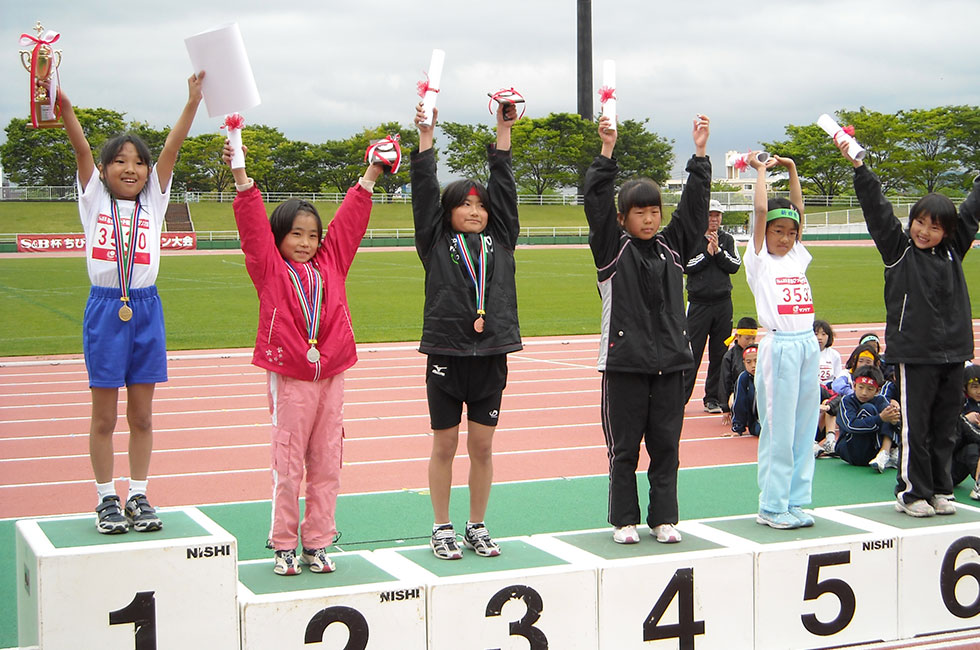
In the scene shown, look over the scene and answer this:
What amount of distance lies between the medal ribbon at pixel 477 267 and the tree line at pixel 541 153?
5193 centimetres

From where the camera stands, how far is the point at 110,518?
380cm

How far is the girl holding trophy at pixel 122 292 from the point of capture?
3.95m

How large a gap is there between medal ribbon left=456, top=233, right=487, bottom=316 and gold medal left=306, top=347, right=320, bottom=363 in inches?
26.7

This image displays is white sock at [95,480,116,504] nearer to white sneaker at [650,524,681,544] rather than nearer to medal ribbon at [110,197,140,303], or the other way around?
medal ribbon at [110,197,140,303]

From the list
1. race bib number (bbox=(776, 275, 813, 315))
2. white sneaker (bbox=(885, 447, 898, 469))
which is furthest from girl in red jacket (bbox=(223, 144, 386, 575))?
white sneaker (bbox=(885, 447, 898, 469))

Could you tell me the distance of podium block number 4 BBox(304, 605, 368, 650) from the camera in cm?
338

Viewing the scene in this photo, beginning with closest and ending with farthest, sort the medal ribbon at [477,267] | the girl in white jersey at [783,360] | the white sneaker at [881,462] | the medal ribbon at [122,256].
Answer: the medal ribbon at [122,256] → the medal ribbon at [477,267] → the girl in white jersey at [783,360] → the white sneaker at [881,462]

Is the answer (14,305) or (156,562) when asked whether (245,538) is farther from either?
(14,305)

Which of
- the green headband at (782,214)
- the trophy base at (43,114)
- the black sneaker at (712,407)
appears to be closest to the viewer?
the trophy base at (43,114)

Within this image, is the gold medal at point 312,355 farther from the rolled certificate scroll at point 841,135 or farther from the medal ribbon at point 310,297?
the rolled certificate scroll at point 841,135

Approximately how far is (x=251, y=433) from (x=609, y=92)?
480 cm

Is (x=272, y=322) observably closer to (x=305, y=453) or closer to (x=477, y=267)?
(x=305, y=453)

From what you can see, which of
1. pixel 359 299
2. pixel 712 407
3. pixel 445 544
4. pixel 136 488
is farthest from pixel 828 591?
pixel 359 299

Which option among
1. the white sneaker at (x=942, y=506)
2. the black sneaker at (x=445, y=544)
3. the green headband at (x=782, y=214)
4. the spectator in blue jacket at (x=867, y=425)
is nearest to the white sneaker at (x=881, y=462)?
the spectator in blue jacket at (x=867, y=425)
